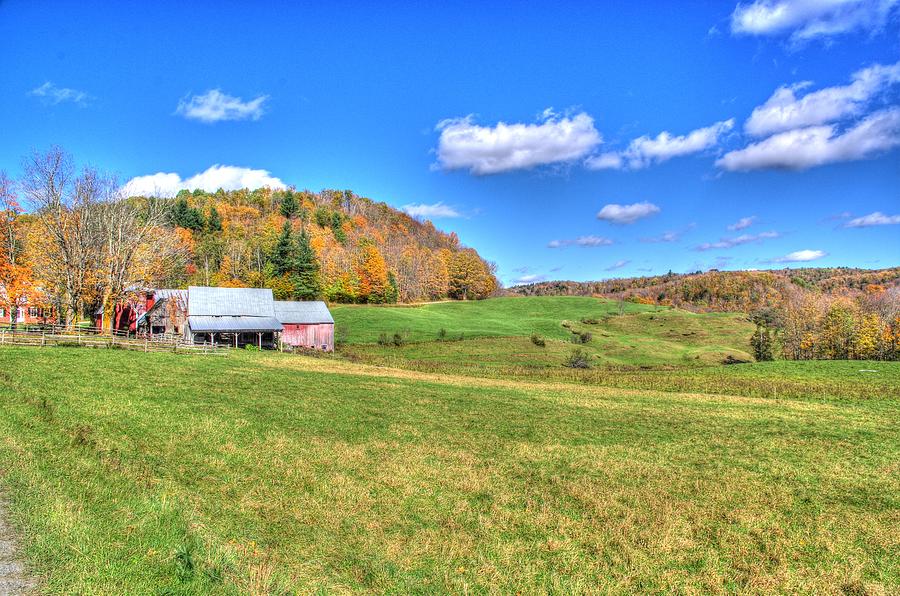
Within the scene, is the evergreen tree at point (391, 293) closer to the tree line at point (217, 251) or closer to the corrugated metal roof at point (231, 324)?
the tree line at point (217, 251)

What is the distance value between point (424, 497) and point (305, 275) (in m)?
86.7

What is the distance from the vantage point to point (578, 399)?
86.2 feet

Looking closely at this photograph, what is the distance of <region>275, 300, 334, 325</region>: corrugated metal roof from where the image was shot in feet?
195

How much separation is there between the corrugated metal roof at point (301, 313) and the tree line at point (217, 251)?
12629 millimetres

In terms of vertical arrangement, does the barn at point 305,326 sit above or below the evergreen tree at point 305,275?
below

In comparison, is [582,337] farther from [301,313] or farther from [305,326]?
[301,313]

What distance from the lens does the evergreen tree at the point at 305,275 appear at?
91000mm

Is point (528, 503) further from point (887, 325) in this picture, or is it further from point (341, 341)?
point (887, 325)

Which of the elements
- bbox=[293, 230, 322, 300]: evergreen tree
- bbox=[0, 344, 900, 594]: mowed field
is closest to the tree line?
bbox=[293, 230, 322, 300]: evergreen tree

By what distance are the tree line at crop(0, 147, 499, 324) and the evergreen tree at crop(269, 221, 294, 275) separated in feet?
Result: 0.62

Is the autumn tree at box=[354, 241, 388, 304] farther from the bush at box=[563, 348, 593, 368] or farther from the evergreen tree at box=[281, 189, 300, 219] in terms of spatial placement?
the bush at box=[563, 348, 593, 368]

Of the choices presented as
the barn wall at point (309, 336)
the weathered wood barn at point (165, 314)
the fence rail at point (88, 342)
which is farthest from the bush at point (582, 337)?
the weathered wood barn at point (165, 314)

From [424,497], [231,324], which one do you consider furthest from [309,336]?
[424,497]

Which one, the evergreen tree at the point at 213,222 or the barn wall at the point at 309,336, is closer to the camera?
the barn wall at the point at 309,336
